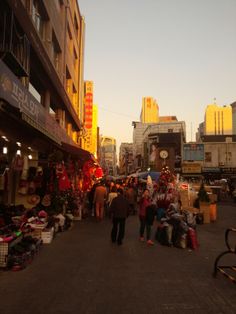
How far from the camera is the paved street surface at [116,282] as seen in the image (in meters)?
5.19

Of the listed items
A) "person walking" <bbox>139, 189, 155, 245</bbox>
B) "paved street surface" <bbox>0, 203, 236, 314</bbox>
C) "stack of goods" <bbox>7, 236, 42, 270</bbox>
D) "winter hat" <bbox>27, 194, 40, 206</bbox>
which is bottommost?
"paved street surface" <bbox>0, 203, 236, 314</bbox>

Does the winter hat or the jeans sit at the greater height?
the winter hat

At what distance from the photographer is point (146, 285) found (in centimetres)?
629

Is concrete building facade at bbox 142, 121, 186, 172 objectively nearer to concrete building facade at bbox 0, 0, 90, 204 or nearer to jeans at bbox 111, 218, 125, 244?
concrete building facade at bbox 0, 0, 90, 204

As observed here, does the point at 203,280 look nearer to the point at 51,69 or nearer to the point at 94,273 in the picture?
the point at 94,273

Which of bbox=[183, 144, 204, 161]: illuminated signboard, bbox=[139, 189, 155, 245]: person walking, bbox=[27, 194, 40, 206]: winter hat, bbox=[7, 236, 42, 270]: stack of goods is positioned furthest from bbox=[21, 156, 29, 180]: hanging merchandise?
bbox=[183, 144, 204, 161]: illuminated signboard

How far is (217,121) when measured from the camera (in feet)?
512

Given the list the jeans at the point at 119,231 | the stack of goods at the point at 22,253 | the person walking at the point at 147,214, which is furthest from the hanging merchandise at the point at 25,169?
the person walking at the point at 147,214

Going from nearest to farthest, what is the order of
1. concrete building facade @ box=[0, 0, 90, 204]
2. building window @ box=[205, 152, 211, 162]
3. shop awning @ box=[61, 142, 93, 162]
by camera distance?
concrete building facade @ box=[0, 0, 90, 204] < shop awning @ box=[61, 142, 93, 162] < building window @ box=[205, 152, 211, 162]

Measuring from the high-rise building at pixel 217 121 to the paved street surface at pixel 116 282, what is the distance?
14854cm

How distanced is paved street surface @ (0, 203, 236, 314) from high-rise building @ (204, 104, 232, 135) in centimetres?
14854

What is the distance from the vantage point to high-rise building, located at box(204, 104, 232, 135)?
153 metres

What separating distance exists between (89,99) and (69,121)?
13.3 meters

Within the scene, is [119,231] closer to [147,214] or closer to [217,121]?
[147,214]
